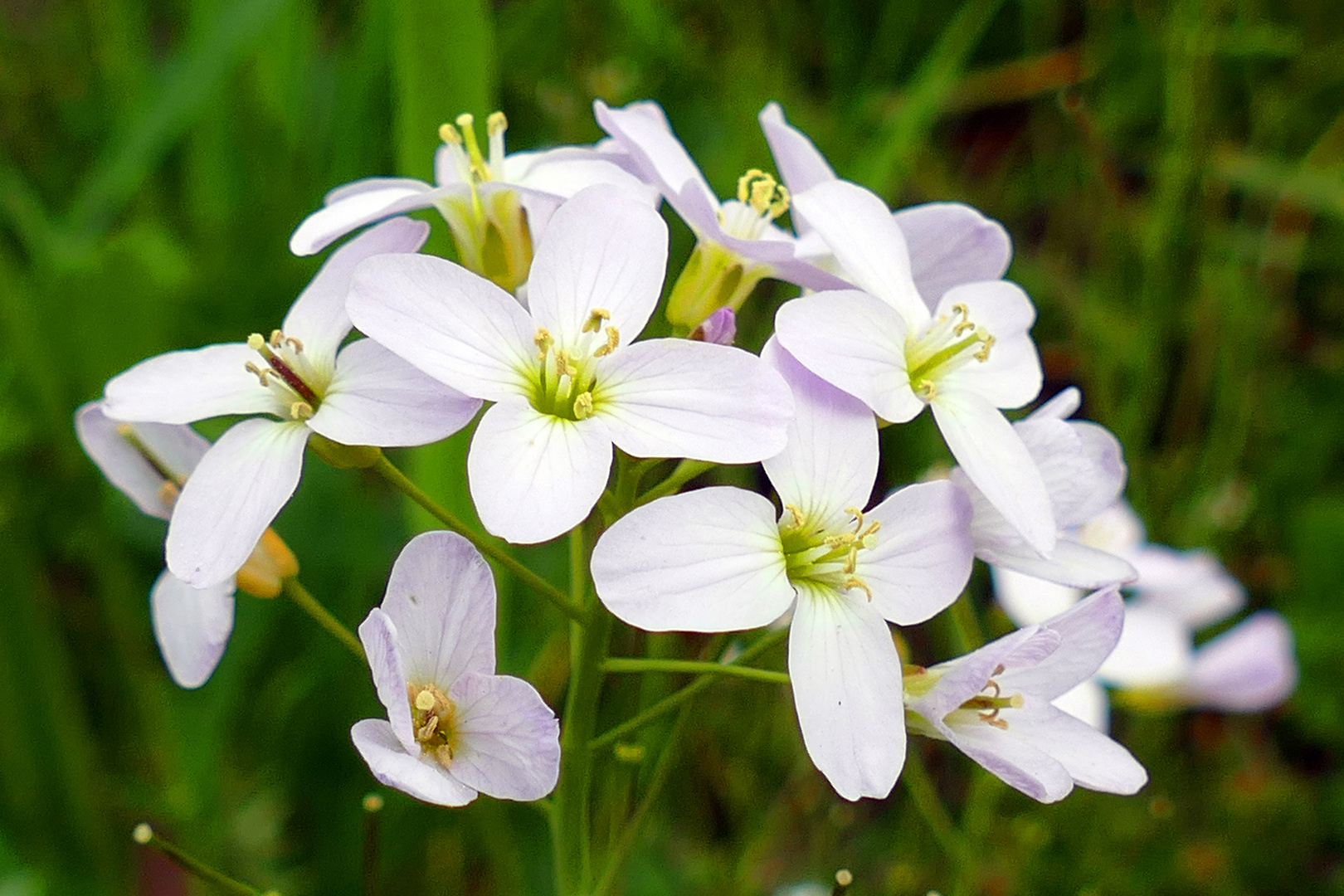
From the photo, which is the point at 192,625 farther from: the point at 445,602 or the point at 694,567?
the point at 694,567

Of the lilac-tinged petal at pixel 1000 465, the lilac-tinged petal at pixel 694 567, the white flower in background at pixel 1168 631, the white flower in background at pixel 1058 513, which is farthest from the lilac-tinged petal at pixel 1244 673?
the lilac-tinged petal at pixel 694 567

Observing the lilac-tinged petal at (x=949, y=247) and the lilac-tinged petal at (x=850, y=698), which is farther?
the lilac-tinged petal at (x=949, y=247)

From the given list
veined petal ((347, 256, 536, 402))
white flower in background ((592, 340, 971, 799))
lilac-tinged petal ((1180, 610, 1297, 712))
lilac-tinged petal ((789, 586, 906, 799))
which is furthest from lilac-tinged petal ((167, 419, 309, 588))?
lilac-tinged petal ((1180, 610, 1297, 712))

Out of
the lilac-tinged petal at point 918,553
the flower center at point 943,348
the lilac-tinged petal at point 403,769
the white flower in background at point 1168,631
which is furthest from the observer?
the white flower in background at point 1168,631

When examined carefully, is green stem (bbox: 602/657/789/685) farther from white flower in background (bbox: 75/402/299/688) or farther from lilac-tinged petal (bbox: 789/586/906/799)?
white flower in background (bbox: 75/402/299/688)

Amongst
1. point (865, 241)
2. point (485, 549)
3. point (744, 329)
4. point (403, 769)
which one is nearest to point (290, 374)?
point (485, 549)

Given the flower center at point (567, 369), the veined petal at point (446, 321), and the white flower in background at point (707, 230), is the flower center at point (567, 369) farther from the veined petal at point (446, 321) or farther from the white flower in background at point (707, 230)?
the white flower in background at point (707, 230)

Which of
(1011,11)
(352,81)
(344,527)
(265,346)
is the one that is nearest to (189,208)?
(352,81)
